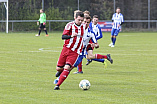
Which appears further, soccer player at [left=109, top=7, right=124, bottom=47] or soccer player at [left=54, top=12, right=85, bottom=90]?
soccer player at [left=109, top=7, right=124, bottom=47]

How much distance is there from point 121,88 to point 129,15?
3142 cm

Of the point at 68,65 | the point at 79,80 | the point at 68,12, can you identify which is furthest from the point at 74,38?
the point at 68,12

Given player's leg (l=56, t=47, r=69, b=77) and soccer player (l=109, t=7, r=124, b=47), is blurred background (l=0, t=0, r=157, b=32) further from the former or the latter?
player's leg (l=56, t=47, r=69, b=77)

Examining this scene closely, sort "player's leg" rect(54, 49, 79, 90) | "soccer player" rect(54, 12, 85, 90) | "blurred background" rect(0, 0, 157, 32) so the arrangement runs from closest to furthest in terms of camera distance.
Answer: "player's leg" rect(54, 49, 79, 90) < "soccer player" rect(54, 12, 85, 90) < "blurred background" rect(0, 0, 157, 32)

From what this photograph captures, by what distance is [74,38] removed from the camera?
31.1 feet

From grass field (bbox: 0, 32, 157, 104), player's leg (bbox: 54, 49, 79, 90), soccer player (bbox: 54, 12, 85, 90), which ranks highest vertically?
soccer player (bbox: 54, 12, 85, 90)

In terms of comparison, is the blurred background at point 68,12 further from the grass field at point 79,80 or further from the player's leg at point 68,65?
the player's leg at point 68,65

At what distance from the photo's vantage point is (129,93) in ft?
28.5

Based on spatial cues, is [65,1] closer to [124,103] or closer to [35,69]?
[35,69]

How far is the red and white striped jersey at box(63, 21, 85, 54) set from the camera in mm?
9430

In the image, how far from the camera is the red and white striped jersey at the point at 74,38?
943 cm

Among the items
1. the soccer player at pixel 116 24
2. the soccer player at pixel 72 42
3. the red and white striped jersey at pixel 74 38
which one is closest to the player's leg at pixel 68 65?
the soccer player at pixel 72 42

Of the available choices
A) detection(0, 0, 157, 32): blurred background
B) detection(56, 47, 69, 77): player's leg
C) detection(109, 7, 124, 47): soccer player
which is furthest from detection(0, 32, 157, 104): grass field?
detection(0, 0, 157, 32): blurred background

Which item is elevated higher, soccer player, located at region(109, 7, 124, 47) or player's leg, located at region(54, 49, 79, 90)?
soccer player, located at region(109, 7, 124, 47)
